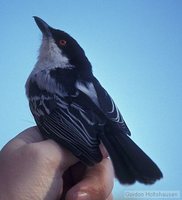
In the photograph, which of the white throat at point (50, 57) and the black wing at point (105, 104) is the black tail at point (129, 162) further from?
the white throat at point (50, 57)

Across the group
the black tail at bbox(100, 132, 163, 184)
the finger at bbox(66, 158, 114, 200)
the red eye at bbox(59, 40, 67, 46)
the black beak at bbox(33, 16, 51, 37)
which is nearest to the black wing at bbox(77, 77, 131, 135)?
the black tail at bbox(100, 132, 163, 184)

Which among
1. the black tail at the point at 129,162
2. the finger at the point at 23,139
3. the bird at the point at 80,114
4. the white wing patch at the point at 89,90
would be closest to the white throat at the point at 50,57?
the bird at the point at 80,114

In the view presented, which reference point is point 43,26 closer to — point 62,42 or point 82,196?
point 62,42

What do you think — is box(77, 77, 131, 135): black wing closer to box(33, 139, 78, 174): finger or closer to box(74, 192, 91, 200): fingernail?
box(33, 139, 78, 174): finger

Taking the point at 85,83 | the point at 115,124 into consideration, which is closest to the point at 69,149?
the point at 115,124

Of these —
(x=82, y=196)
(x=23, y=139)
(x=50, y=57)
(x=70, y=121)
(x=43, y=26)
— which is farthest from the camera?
(x=43, y=26)

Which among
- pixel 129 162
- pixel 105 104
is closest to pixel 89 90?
pixel 105 104
